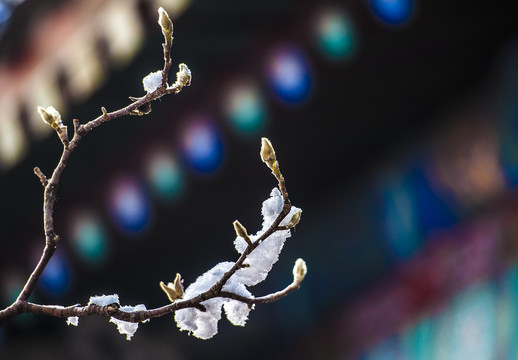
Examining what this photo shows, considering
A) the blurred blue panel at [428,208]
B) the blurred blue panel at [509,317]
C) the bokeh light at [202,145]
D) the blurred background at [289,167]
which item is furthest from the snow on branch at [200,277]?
the blurred blue panel at [428,208]

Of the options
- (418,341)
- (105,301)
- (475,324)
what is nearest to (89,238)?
(418,341)

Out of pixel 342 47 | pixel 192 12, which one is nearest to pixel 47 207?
pixel 192 12

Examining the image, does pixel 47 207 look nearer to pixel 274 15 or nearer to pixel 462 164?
pixel 274 15

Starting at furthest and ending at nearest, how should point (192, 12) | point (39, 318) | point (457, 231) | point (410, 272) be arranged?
1. point (39, 318)
2. point (410, 272)
3. point (457, 231)
4. point (192, 12)

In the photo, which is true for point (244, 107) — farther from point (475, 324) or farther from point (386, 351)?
point (386, 351)

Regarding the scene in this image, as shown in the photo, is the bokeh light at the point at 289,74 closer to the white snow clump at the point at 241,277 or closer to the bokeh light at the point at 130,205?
the bokeh light at the point at 130,205

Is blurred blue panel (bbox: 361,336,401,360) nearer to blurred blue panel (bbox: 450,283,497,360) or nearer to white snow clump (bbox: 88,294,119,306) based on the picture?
blurred blue panel (bbox: 450,283,497,360)
